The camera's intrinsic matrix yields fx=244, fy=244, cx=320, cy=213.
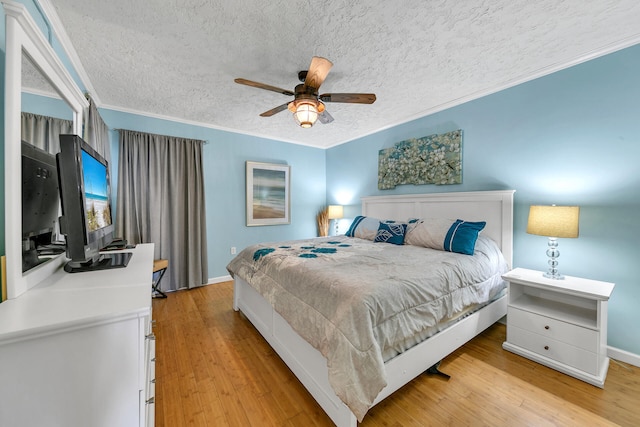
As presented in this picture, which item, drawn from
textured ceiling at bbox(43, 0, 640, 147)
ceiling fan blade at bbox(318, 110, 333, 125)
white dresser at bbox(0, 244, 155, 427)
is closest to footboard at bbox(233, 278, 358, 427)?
white dresser at bbox(0, 244, 155, 427)

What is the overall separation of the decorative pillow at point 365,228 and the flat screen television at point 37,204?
2767mm

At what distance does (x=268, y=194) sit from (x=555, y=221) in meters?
3.62

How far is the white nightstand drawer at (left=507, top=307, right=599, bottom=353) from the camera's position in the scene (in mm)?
1688

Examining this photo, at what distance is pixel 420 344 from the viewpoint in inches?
61.5

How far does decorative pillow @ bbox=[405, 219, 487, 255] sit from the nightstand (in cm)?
41

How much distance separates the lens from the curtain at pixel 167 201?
10.1ft

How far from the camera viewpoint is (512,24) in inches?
65.7

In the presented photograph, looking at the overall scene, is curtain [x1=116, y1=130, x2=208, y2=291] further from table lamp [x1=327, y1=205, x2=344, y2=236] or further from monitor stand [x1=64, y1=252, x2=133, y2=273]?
table lamp [x1=327, y1=205, x2=344, y2=236]

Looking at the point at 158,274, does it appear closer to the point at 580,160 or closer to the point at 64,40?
the point at 64,40

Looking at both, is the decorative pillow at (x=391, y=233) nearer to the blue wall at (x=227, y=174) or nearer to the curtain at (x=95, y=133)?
the blue wall at (x=227, y=174)

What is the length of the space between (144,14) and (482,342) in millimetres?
3614

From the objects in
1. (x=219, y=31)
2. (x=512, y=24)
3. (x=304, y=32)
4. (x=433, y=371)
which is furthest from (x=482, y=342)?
(x=219, y=31)

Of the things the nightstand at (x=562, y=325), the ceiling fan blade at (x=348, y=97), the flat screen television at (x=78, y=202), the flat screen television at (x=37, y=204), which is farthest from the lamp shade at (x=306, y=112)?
the nightstand at (x=562, y=325)

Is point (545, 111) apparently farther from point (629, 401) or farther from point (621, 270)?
point (629, 401)
